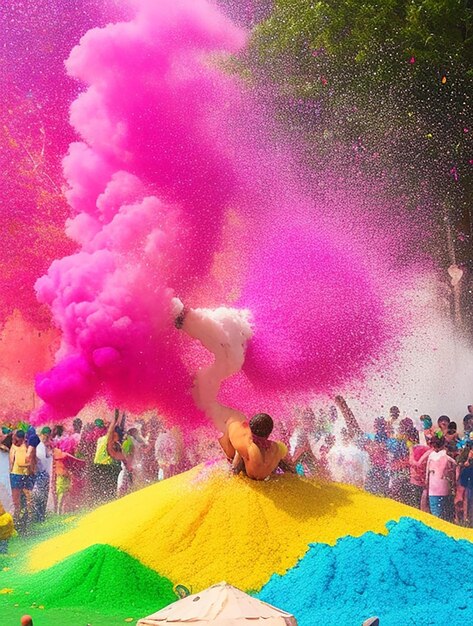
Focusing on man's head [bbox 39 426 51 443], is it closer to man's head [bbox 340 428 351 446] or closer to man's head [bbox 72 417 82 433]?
man's head [bbox 72 417 82 433]

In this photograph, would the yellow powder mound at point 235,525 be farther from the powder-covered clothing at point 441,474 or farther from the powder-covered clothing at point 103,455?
the powder-covered clothing at point 103,455

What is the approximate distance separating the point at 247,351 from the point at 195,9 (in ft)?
19.5

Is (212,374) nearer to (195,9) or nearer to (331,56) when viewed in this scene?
(195,9)

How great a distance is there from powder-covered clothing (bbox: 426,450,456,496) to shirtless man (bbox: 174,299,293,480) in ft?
8.89

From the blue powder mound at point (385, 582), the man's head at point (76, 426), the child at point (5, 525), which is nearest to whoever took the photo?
the blue powder mound at point (385, 582)

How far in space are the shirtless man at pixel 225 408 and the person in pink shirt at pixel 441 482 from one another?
2711mm

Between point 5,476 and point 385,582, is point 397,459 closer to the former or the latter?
point 5,476

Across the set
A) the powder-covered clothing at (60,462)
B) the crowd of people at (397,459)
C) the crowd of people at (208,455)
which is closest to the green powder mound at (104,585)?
the crowd of people at (397,459)

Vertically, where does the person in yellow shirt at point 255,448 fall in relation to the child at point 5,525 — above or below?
above

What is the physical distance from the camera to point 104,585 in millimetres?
8016

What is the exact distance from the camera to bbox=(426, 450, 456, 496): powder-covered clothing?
11750 mm

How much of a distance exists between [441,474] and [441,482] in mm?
103

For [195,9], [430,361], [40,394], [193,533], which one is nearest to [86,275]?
[40,394]

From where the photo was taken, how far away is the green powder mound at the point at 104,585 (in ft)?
25.8
